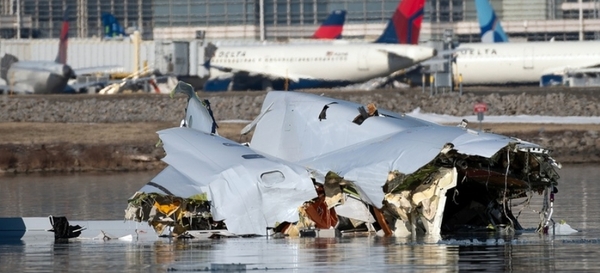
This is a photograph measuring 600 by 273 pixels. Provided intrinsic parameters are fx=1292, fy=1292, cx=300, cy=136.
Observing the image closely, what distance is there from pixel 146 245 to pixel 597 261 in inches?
300

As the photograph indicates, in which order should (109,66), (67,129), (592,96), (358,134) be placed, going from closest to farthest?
(358,134)
(67,129)
(592,96)
(109,66)

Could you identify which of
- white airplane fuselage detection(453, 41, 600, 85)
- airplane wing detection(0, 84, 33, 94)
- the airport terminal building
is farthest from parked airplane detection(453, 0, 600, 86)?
the airport terminal building

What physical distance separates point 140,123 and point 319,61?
89.0 ft

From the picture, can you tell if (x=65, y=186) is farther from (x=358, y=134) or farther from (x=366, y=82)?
(x=366, y=82)

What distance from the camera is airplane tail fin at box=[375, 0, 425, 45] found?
88125mm

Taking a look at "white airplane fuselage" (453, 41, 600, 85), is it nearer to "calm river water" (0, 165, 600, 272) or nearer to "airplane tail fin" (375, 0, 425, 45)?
"airplane tail fin" (375, 0, 425, 45)

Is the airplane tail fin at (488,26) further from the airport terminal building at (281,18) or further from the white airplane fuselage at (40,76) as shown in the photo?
the white airplane fuselage at (40,76)

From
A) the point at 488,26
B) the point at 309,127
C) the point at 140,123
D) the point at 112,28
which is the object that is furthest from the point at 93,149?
the point at 112,28

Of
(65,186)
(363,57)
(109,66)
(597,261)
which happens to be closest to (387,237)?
(597,261)

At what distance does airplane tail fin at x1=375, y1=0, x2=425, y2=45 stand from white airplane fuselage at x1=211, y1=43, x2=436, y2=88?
5634 millimetres

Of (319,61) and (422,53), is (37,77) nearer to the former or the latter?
(319,61)

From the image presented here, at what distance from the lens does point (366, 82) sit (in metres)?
85.9

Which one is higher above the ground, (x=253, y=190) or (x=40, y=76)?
(x=40, y=76)

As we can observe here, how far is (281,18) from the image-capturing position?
13238 centimetres
